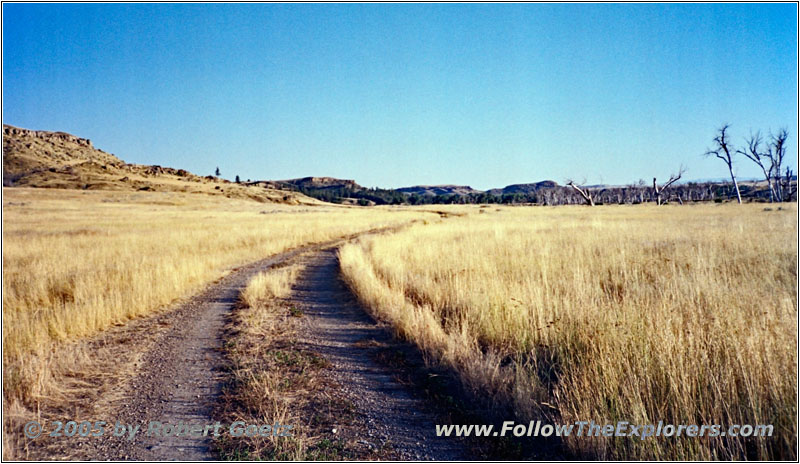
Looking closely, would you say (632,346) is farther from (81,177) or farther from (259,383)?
(81,177)

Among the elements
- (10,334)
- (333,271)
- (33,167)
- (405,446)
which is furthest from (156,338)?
(33,167)

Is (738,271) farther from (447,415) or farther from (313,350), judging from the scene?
(313,350)

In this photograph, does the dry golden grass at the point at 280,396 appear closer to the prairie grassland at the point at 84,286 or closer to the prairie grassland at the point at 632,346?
the prairie grassland at the point at 632,346

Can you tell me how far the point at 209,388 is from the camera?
4852mm

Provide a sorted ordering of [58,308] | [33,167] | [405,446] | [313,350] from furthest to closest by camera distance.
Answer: [33,167] → [58,308] → [313,350] → [405,446]

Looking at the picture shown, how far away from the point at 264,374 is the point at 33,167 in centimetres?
16157

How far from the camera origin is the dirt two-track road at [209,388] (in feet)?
12.1

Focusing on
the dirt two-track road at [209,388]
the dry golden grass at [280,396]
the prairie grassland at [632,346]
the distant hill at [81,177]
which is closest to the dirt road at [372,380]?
the dirt two-track road at [209,388]

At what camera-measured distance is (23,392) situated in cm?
460

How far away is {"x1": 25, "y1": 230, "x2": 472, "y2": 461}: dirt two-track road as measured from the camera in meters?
3.68

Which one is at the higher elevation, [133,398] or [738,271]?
[738,271]

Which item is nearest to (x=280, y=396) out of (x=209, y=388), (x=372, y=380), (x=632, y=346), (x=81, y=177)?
(x=209, y=388)

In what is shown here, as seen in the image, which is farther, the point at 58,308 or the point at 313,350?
the point at 58,308

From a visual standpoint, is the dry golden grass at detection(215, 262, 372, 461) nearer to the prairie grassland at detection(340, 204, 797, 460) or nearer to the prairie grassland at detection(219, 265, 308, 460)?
the prairie grassland at detection(219, 265, 308, 460)
